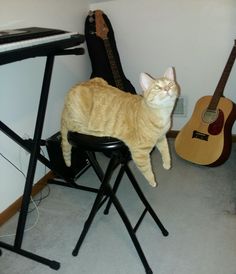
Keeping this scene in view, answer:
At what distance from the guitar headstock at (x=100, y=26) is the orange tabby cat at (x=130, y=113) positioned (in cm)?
108

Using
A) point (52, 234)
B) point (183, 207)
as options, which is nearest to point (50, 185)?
point (52, 234)

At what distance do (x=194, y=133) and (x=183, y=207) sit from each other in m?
0.64

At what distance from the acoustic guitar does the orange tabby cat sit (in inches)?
34.7

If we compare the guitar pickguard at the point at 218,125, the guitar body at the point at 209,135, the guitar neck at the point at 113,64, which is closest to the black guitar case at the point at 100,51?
the guitar neck at the point at 113,64

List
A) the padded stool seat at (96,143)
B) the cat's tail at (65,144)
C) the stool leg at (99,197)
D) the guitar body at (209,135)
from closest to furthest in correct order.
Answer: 1. the padded stool seat at (96,143)
2. the stool leg at (99,197)
3. the cat's tail at (65,144)
4. the guitar body at (209,135)

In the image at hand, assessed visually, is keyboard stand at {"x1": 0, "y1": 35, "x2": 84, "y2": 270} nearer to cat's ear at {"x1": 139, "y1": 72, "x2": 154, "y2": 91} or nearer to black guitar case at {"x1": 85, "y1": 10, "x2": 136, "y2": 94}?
cat's ear at {"x1": 139, "y1": 72, "x2": 154, "y2": 91}

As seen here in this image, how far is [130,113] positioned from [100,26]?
1294 millimetres

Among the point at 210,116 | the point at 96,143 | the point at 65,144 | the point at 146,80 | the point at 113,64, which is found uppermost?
the point at 146,80

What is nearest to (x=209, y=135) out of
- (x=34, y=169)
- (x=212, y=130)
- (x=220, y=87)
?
(x=212, y=130)

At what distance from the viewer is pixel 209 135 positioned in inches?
85.9

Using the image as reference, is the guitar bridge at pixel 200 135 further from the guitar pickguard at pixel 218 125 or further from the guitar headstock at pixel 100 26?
the guitar headstock at pixel 100 26

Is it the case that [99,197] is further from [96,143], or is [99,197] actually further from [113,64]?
[113,64]

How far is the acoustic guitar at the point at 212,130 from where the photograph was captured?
2143 mm

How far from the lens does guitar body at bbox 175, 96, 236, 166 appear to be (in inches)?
84.3
